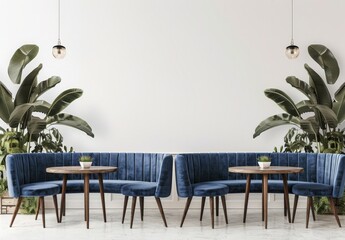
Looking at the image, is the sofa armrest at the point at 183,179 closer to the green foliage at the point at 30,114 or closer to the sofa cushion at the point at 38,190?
the sofa cushion at the point at 38,190

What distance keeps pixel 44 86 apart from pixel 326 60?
3.70 m

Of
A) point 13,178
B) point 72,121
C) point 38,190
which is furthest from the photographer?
point 72,121

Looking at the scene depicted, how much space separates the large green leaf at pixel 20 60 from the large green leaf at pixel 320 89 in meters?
→ 3.56

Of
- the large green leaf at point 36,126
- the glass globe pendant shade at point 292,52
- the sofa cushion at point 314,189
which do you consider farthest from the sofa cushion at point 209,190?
the large green leaf at point 36,126

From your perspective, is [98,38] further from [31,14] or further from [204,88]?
[204,88]

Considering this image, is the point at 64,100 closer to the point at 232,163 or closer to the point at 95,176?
the point at 95,176

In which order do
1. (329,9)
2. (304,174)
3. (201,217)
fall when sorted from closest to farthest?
(201,217), (304,174), (329,9)

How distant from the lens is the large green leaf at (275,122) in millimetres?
6723

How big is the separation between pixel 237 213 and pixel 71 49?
315cm

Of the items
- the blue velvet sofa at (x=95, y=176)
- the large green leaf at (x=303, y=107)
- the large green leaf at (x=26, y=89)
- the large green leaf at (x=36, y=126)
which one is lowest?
the blue velvet sofa at (x=95, y=176)

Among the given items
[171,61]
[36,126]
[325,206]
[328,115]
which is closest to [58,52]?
[36,126]

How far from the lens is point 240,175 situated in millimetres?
6668

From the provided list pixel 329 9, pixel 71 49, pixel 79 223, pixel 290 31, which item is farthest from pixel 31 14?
pixel 329 9

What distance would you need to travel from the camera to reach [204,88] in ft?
23.4
